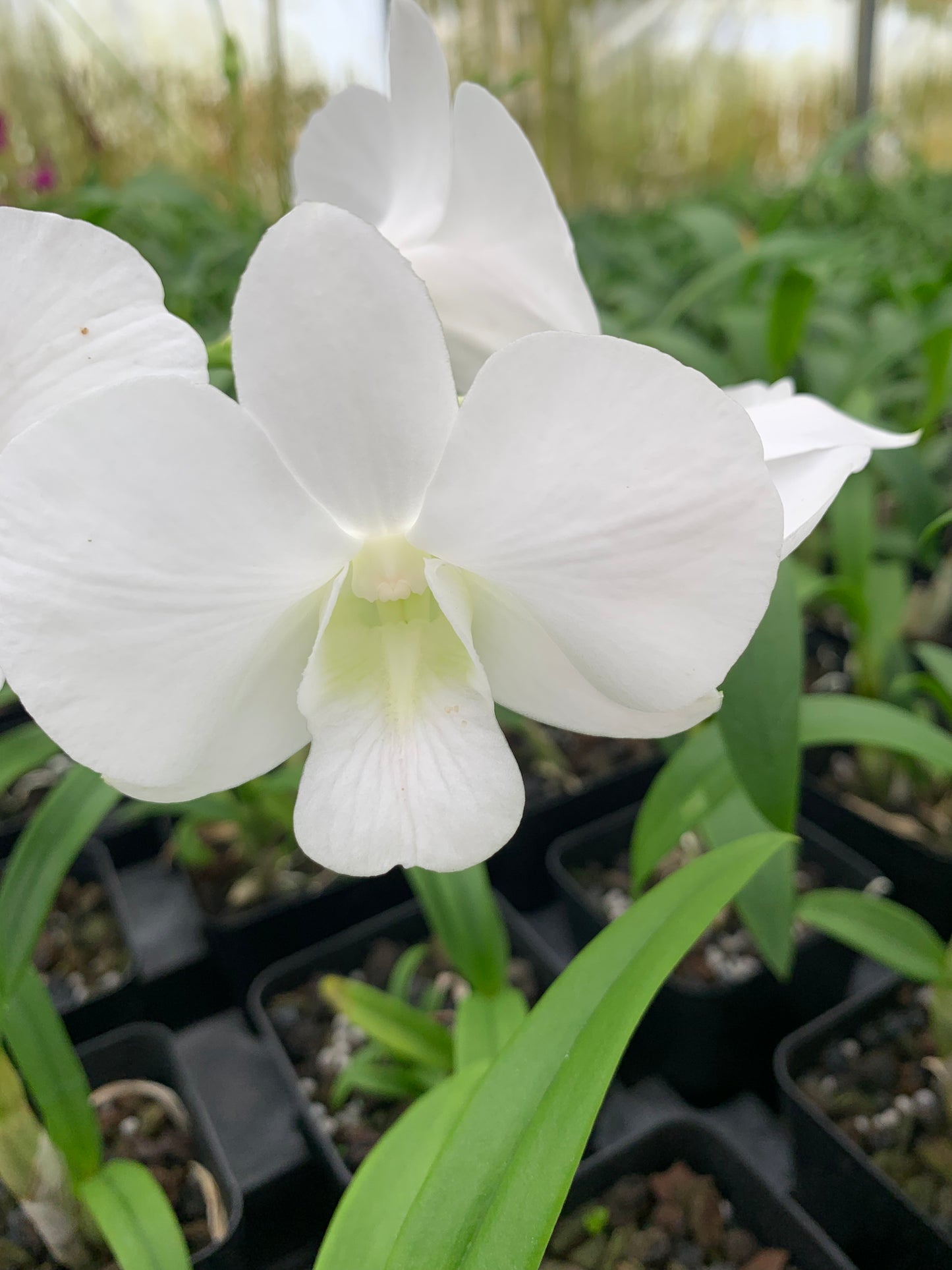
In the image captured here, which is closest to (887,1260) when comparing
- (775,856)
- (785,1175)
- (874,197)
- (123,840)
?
(785,1175)

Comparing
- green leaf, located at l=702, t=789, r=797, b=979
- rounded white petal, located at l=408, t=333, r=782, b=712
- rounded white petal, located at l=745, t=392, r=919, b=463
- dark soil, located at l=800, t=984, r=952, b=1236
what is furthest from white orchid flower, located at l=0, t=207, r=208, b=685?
dark soil, located at l=800, t=984, r=952, b=1236

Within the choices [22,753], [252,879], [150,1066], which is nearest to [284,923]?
[252,879]

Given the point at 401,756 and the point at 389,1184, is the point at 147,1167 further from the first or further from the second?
the point at 401,756

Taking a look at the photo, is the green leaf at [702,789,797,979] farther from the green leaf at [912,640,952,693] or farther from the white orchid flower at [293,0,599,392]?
the white orchid flower at [293,0,599,392]

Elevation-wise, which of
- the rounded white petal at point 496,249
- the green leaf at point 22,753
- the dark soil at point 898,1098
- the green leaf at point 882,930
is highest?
the rounded white petal at point 496,249

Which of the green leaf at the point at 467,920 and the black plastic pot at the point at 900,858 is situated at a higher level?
the green leaf at the point at 467,920

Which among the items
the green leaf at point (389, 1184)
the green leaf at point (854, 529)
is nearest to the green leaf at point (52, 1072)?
the green leaf at point (389, 1184)

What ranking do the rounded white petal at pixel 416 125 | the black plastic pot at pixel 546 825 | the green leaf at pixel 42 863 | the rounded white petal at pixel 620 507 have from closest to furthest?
the rounded white petal at pixel 620 507 < the rounded white petal at pixel 416 125 < the green leaf at pixel 42 863 < the black plastic pot at pixel 546 825

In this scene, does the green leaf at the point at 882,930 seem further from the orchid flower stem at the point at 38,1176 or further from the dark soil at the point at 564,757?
the orchid flower stem at the point at 38,1176
